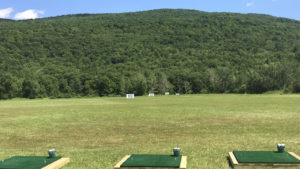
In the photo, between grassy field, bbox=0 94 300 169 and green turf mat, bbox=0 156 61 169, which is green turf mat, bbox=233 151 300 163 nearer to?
grassy field, bbox=0 94 300 169

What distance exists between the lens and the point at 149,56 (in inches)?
5856

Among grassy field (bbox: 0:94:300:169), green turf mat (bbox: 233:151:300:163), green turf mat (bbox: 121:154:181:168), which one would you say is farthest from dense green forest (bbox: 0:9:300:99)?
green turf mat (bbox: 121:154:181:168)

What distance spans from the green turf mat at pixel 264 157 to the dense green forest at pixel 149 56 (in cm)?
8815

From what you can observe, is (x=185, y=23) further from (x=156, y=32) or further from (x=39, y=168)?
(x=39, y=168)

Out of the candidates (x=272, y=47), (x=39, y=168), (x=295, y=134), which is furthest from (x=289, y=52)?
(x=39, y=168)

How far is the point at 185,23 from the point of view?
180 meters

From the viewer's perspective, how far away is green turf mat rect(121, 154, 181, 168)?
27.7 feet

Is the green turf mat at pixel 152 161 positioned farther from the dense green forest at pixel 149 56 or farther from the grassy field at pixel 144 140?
the dense green forest at pixel 149 56

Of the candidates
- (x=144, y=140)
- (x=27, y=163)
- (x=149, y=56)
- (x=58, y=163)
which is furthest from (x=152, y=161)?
(x=149, y=56)

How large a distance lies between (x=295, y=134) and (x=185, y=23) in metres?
170

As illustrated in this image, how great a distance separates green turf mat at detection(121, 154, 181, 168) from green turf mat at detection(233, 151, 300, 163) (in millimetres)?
1897

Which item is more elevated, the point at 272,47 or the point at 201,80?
the point at 272,47

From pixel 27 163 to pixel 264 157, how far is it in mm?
6998

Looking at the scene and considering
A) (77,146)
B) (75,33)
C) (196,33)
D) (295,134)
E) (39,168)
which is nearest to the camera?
(39,168)
